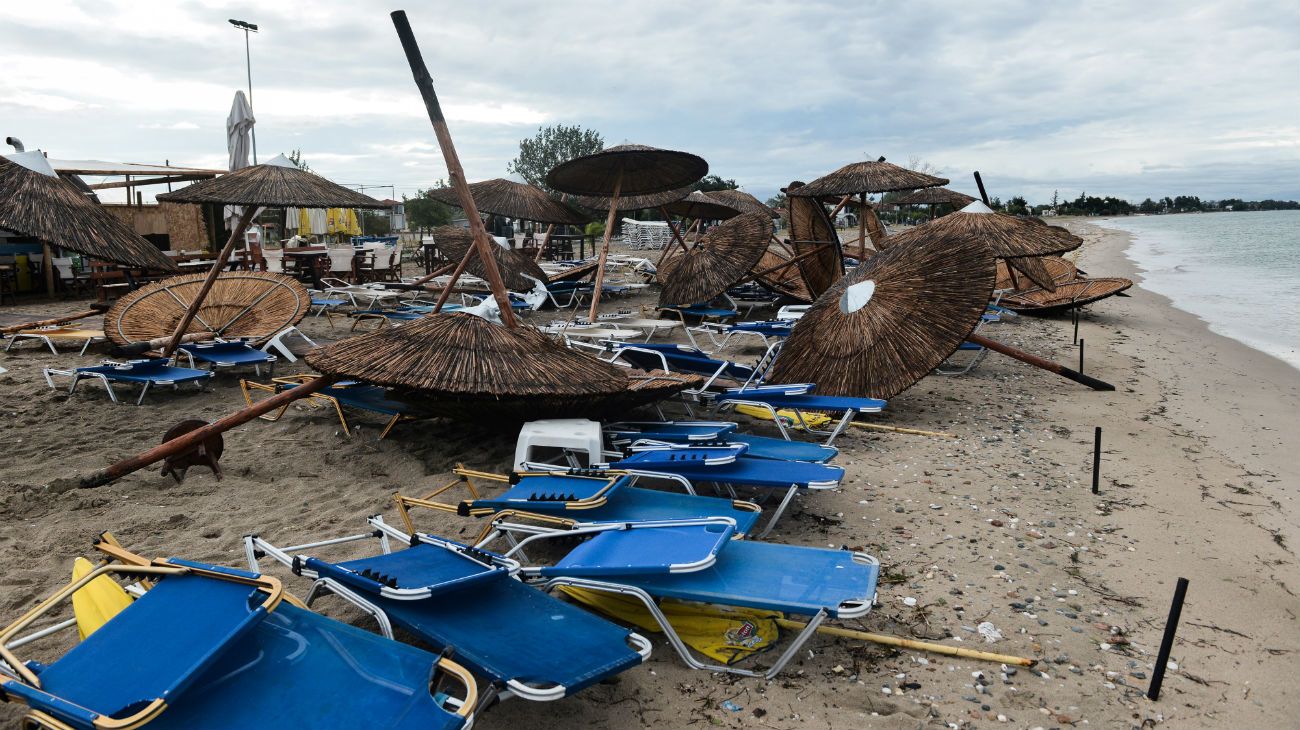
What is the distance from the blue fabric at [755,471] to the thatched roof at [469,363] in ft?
2.16

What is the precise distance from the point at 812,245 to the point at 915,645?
375 inches

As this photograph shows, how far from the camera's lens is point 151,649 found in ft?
7.05

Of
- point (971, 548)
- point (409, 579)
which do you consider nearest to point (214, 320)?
point (409, 579)

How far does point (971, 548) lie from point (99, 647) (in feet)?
11.7

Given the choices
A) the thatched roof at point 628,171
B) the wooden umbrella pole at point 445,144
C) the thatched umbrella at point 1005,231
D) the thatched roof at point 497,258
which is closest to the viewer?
the wooden umbrella pole at point 445,144

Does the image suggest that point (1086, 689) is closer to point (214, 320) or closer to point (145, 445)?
point (145, 445)

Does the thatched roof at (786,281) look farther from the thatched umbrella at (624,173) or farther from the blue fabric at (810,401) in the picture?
the blue fabric at (810,401)

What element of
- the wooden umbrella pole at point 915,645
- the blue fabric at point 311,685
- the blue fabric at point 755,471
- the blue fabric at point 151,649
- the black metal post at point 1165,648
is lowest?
the wooden umbrella pole at point 915,645

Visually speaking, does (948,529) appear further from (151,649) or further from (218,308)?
(218,308)

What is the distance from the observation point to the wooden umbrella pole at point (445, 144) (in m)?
5.10

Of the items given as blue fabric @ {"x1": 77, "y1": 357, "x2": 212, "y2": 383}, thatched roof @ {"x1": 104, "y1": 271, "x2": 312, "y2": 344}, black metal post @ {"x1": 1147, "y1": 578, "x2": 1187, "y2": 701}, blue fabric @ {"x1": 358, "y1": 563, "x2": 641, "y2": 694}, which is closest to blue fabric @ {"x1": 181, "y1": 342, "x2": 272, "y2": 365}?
thatched roof @ {"x1": 104, "y1": 271, "x2": 312, "y2": 344}

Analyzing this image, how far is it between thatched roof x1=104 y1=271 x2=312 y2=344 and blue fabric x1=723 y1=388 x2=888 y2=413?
4.57 metres

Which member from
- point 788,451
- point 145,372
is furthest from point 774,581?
point 145,372

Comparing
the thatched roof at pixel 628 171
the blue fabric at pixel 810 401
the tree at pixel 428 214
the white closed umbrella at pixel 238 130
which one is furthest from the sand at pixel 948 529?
the tree at pixel 428 214
